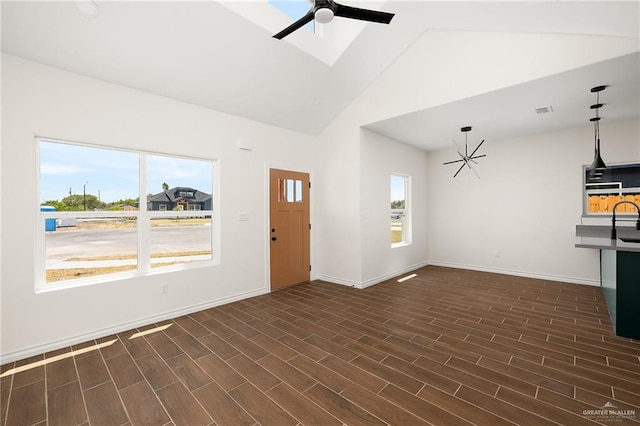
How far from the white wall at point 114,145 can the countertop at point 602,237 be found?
13.5ft

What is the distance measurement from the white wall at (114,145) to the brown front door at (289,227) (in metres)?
0.23

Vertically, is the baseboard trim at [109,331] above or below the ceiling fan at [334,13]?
below

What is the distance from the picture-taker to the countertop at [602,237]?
8.84ft

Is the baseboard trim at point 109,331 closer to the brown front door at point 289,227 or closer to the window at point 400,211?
the brown front door at point 289,227

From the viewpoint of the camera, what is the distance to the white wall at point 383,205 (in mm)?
4887

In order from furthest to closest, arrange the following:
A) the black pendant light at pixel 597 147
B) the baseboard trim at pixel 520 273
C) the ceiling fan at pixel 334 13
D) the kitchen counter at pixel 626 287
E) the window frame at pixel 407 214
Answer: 1. the window frame at pixel 407 214
2. the baseboard trim at pixel 520 273
3. the black pendant light at pixel 597 147
4. the kitchen counter at pixel 626 287
5. the ceiling fan at pixel 334 13

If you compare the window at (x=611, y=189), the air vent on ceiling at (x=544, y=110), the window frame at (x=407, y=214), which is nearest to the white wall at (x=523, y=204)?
the window at (x=611, y=189)

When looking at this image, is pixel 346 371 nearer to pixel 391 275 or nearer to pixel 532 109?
pixel 391 275

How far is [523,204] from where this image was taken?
5449 millimetres

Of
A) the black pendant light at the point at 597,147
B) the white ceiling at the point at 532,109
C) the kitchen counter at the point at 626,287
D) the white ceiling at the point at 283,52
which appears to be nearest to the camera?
the white ceiling at the point at 283,52

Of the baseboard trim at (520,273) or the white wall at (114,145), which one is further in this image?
the baseboard trim at (520,273)

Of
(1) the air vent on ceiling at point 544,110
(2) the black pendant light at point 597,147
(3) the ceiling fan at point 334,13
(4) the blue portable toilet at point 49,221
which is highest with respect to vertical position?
(3) the ceiling fan at point 334,13

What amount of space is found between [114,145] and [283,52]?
227cm

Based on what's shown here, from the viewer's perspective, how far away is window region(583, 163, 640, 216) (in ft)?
14.8
